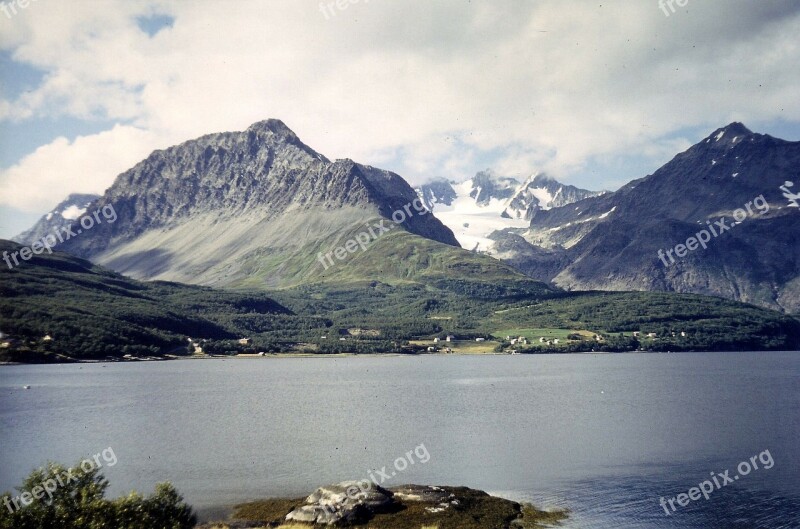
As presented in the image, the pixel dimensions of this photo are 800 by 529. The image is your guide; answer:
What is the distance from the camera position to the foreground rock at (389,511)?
60.4m

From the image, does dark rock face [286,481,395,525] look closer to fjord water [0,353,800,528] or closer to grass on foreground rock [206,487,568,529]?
grass on foreground rock [206,487,568,529]

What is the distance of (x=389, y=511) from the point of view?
63250mm

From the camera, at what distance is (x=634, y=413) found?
428ft

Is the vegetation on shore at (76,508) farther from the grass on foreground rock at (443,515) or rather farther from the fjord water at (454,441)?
the fjord water at (454,441)

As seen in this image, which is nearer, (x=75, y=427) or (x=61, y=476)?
(x=61, y=476)

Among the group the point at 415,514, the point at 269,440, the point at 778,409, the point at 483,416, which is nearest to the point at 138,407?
the point at 269,440

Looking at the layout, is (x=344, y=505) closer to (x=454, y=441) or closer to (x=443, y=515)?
(x=443, y=515)

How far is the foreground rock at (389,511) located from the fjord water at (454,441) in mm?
4281

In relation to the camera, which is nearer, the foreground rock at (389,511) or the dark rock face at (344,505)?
the foreground rock at (389,511)

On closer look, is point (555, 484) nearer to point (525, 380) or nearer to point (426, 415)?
point (426, 415)

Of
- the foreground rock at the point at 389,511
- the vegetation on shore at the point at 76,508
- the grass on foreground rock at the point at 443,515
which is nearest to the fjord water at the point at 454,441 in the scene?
the grass on foreground rock at the point at 443,515

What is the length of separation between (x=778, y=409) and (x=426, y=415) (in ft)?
229

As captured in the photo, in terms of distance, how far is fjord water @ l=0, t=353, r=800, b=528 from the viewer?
71.8 metres

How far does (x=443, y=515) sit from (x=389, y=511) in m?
5.15
